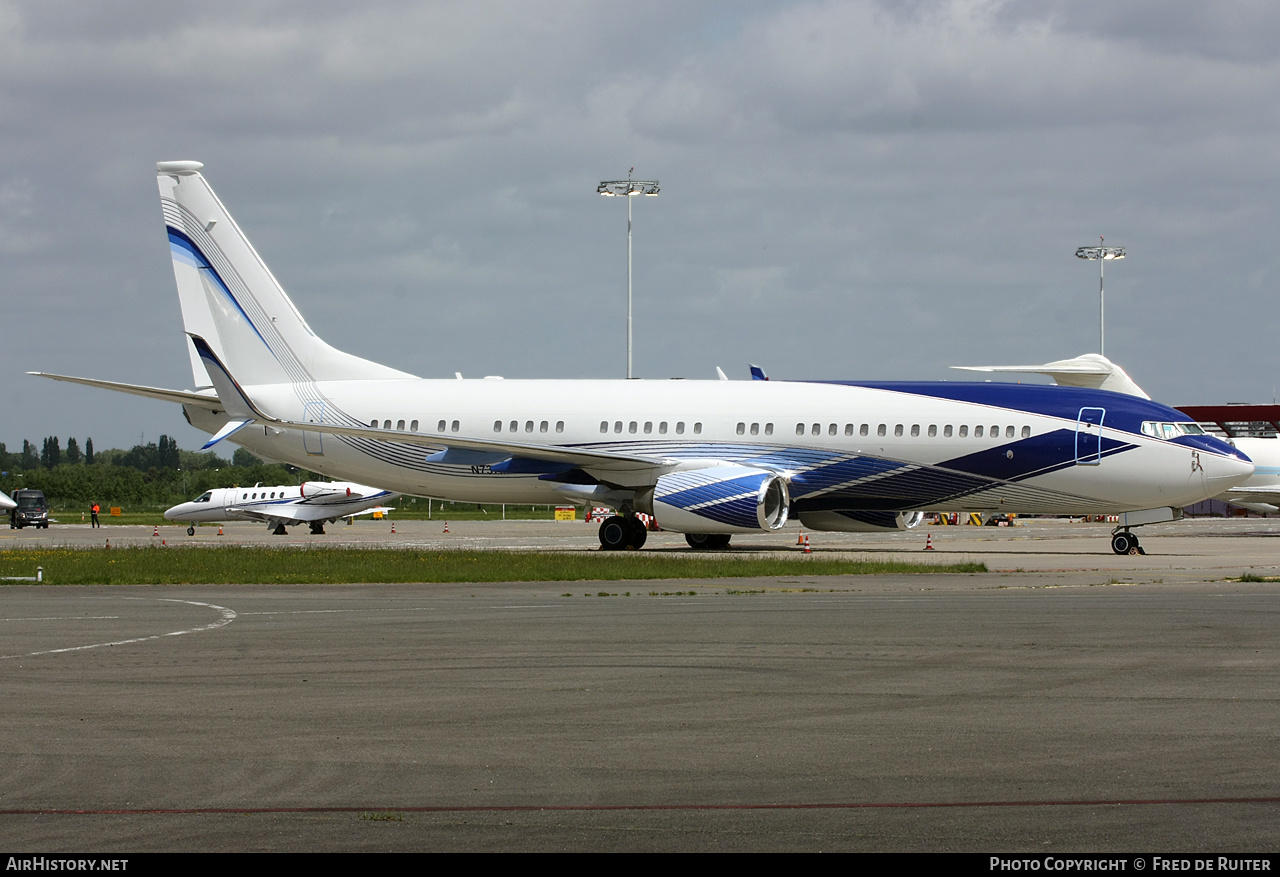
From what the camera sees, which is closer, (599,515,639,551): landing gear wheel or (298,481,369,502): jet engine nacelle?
(599,515,639,551): landing gear wheel

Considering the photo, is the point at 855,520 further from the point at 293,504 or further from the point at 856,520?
the point at 293,504

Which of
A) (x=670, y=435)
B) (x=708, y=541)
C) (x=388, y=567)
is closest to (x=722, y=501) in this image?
(x=670, y=435)

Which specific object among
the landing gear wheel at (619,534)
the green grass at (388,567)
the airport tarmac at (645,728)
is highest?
the landing gear wheel at (619,534)

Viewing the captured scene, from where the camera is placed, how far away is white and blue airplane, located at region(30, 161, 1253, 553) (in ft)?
109

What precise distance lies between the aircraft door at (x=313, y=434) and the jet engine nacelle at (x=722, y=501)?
10427 mm

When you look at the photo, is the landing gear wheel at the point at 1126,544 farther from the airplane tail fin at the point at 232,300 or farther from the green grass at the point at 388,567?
the airplane tail fin at the point at 232,300

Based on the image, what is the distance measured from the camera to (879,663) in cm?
1290

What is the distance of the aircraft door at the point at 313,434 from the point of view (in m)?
38.6

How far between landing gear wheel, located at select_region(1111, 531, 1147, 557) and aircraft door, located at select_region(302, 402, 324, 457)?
855 inches

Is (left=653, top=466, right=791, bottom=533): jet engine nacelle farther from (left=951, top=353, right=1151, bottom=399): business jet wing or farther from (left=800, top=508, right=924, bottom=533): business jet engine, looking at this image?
(left=951, top=353, right=1151, bottom=399): business jet wing

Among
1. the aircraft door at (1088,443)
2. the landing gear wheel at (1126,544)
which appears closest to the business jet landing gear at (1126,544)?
the landing gear wheel at (1126,544)

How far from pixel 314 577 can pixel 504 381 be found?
14152 mm

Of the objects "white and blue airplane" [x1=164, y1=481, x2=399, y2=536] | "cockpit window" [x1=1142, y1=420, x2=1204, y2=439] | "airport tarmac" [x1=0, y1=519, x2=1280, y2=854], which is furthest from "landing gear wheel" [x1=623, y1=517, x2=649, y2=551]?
"white and blue airplane" [x1=164, y1=481, x2=399, y2=536]
